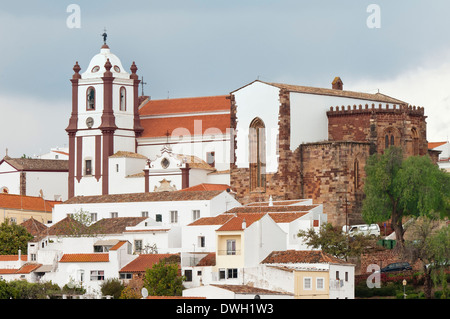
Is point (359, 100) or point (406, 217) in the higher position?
point (359, 100)

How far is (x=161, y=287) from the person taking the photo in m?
97.3

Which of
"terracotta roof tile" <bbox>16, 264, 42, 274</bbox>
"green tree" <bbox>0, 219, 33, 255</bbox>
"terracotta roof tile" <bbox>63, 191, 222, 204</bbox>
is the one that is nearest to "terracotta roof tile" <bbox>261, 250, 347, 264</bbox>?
"terracotta roof tile" <bbox>63, 191, 222, 204</bbox>

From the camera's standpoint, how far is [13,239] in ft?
383

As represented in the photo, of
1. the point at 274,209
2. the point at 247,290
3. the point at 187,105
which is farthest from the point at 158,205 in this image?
the point at 247,290

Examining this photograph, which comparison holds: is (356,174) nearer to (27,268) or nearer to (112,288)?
(112,288)

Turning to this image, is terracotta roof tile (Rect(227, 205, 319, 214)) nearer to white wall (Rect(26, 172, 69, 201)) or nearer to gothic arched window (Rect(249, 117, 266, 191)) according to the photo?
gothic arched window (Rect(249, 117, 266, 191))

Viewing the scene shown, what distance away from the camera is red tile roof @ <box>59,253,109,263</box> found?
349 feet

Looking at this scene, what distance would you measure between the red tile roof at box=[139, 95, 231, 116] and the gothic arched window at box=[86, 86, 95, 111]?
4.71 m

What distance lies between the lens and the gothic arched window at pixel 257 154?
119000 millimetres

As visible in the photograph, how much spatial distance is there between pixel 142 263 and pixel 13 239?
627 inches

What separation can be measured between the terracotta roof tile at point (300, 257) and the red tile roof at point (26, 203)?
37894 millimetres
